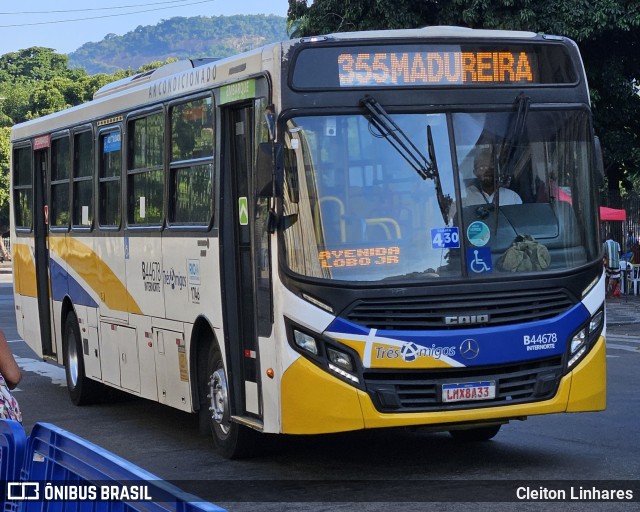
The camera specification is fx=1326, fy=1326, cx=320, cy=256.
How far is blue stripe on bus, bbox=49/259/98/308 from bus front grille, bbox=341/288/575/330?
535cm

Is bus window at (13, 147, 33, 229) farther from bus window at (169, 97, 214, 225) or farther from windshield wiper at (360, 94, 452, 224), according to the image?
windshield wiper at (360, 94, 452, 224)

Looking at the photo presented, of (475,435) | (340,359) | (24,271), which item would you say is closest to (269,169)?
(340,359)

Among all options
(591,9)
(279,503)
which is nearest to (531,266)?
(279,503)

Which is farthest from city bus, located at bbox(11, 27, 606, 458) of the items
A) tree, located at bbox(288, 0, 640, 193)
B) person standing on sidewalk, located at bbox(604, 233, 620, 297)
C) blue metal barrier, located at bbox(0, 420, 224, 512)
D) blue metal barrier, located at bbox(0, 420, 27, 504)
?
person standing on sidewalk, located at bbox(604, 233, 620, 297)

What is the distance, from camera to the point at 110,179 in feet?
42.1

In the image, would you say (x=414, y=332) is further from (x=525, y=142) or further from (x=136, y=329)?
(x=136, y=329)

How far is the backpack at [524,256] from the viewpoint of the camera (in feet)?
29.3

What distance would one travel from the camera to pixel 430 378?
8.67m

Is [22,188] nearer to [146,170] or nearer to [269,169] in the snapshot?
[146,170]

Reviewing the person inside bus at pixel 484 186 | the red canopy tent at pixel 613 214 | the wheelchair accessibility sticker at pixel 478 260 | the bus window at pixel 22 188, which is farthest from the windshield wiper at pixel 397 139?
the red canopy tent at pixel 613 214

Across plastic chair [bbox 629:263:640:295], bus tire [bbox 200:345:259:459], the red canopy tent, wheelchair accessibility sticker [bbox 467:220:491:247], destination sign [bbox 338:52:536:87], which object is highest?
destination sign [bbox 338:52:536:87]

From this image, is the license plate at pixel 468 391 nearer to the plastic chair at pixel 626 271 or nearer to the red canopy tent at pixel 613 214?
the red canopy tent at pixel 613 214

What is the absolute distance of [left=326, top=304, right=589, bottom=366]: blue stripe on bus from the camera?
28.0ft

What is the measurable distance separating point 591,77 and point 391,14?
5198mm
